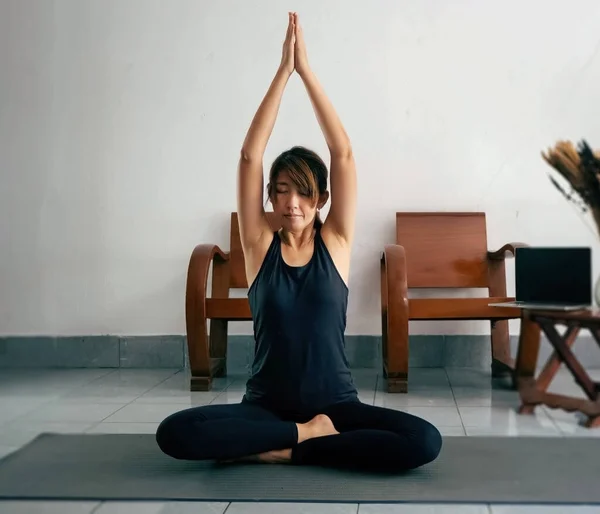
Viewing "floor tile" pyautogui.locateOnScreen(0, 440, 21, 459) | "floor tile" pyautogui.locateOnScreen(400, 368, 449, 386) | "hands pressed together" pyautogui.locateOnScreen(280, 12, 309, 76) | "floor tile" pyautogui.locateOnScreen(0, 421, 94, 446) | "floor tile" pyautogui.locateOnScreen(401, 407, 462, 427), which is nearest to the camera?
"hands pressed together" pyautogui.locateOnScreen(280, 12, 309, 76)

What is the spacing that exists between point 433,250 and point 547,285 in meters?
2.13

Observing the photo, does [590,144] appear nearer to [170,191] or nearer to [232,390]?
[232,390]

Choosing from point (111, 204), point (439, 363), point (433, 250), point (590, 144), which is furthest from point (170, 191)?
point (590, 144)

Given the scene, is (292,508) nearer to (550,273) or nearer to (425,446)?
(425,446)

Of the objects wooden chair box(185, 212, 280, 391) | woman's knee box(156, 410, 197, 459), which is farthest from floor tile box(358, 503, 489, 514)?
wooden chair box(185, 212, 280, 391)

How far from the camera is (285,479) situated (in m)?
1.28

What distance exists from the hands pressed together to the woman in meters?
0.21

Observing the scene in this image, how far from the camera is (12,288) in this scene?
2850 mm

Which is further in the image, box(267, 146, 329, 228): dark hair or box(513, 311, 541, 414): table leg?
box(267, 146, 329, 228): dark hair

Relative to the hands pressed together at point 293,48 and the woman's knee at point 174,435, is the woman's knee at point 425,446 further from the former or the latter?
the hands pressed together at point 293,48

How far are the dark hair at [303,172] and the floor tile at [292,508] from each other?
48cm

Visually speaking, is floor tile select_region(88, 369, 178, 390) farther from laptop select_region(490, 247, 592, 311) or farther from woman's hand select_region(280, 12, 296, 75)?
laptop select_region(490, 247, 592, 311)

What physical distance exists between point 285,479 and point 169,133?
1645 mm

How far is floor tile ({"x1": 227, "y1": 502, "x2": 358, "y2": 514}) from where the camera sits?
1138 mm
